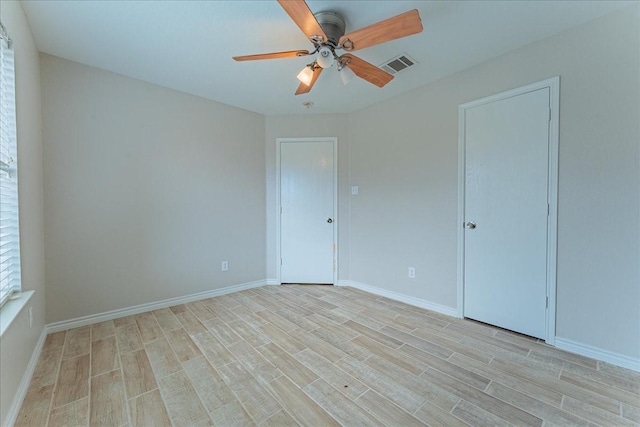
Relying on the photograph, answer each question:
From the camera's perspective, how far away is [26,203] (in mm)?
1869

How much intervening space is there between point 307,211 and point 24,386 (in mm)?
2860

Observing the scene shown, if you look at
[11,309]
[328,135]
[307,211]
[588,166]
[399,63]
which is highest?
[399,63]

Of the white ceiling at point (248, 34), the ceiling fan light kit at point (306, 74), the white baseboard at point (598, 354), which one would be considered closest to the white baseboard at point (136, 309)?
the white ceiling at point (248, 34)

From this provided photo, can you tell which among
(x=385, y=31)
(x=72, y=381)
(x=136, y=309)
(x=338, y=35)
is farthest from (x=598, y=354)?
(x=136, y=309)

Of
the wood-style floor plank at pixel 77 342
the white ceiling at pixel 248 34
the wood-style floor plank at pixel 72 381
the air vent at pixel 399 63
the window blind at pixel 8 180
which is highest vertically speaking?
the white ceiling at pixel 248 34

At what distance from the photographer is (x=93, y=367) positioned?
1847mm

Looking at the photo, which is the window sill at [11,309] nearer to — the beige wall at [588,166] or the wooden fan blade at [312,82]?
the wooden fan blade at [312,82]

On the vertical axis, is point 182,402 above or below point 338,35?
below

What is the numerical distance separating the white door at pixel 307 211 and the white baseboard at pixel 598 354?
2.38 meters

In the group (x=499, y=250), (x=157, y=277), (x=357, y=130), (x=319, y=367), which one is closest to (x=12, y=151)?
(x=157, y=277)

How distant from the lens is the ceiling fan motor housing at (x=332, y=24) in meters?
1.76

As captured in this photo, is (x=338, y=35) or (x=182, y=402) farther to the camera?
(x=338, y=35)

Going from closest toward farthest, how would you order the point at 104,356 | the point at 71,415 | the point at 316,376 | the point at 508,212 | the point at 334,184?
the point at 71,415 → the point at 316,376 → the point at 104,356 → the point at 508,212 → the point at 334,184

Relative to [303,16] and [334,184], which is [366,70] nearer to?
[303,16]
